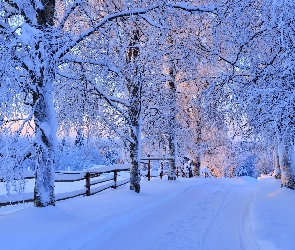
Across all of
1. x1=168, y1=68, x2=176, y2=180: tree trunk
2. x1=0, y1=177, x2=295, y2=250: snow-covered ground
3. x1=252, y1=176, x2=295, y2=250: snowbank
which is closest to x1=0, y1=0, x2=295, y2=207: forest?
x1=0, y1=177, x2=295, y2=250: snow-covered ground

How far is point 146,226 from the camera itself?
8.25 m

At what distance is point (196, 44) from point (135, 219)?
22.1ft

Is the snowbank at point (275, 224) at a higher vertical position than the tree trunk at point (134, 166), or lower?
lower

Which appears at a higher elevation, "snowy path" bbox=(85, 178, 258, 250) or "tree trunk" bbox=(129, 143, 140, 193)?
"tree trunk" bbox=(129, 143, 140, 193)

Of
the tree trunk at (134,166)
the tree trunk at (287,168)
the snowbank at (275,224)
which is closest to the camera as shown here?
the snowbank at (275,224)

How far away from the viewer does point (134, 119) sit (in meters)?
13.1

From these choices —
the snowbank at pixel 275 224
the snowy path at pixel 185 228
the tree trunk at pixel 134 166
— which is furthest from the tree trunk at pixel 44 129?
the tree trunk at pixel 134 166

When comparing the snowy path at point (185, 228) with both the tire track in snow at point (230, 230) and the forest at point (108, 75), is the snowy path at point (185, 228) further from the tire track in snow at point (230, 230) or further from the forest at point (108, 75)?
the forest at point (108, 75)

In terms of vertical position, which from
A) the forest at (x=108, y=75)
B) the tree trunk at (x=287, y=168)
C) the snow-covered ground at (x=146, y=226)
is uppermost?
the forest at (x=108, y=75)

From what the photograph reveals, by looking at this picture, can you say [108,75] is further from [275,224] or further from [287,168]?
[287,168]

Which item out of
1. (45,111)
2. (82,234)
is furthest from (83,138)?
(82,234)

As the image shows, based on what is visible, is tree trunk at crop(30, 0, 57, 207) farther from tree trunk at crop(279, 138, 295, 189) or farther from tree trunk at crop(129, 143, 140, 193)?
tree trunk at crop(279, 138, 295, 189)

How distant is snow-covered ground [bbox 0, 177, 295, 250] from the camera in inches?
246

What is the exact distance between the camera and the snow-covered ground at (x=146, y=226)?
6.25 m
